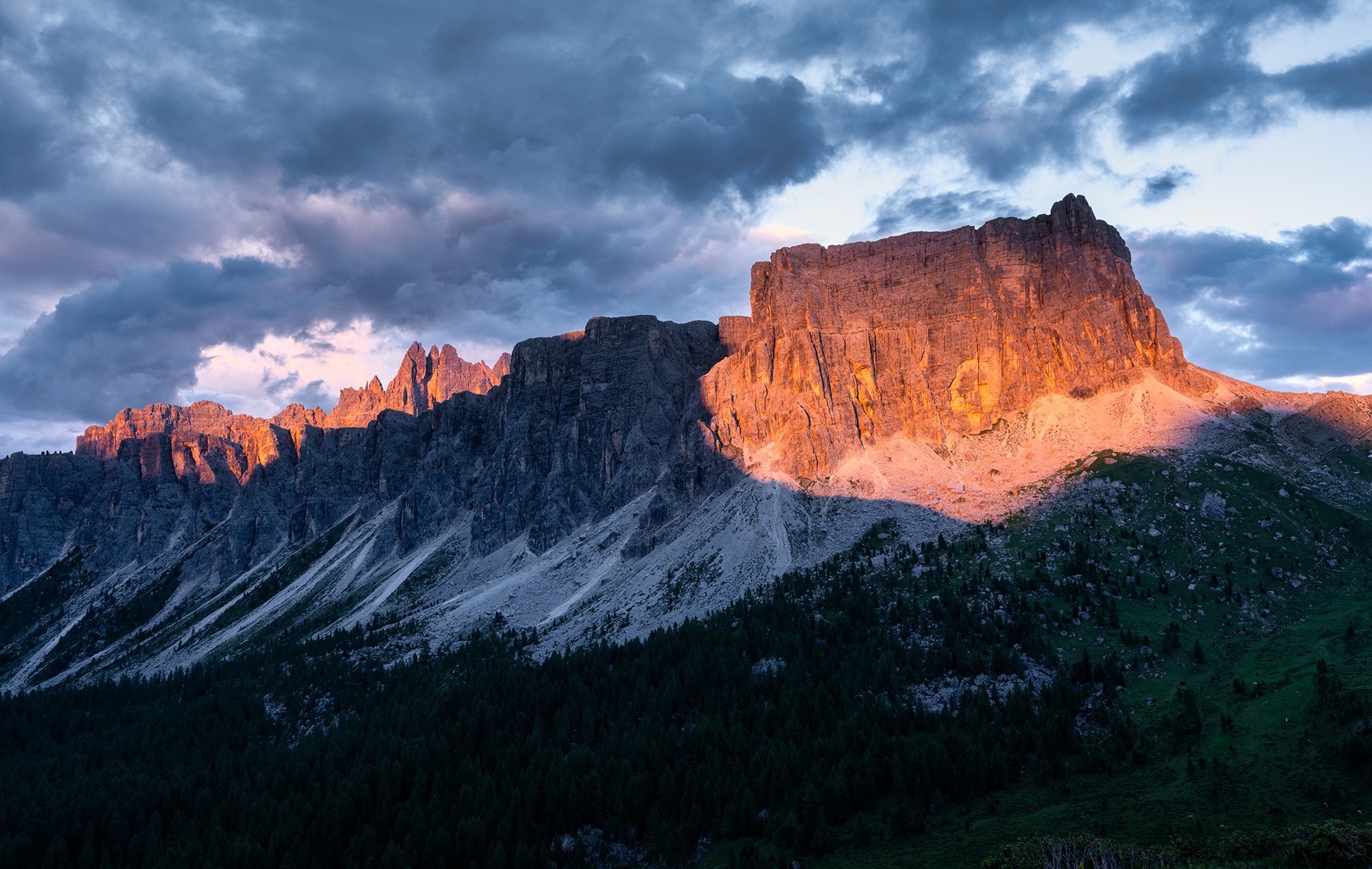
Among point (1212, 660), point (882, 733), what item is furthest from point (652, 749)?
point (1212, 660)

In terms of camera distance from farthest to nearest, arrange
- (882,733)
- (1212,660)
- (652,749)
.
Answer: (1212,660)
(652,749)
(882,733)

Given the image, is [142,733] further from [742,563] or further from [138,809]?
[742,563]

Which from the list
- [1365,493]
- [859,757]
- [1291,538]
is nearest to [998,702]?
[859,757]

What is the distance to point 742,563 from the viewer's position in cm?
17825

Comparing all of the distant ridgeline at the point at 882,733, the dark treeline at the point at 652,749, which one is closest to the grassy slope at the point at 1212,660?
the distant ridgeline at the point at 882,733

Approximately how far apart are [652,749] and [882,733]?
94.4 ft

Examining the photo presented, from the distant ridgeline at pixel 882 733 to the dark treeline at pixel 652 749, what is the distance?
0.42m

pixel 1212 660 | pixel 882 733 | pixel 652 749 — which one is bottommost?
pixel 882 733

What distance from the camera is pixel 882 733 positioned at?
108250 millimetres

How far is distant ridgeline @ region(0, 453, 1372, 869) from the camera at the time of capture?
302ft

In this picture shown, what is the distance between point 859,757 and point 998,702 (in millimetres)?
20383

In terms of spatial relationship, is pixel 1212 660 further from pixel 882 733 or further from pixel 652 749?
pixel 652 749

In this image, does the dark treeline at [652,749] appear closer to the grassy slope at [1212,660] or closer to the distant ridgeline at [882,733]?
the distant ridgeline at [882,733]

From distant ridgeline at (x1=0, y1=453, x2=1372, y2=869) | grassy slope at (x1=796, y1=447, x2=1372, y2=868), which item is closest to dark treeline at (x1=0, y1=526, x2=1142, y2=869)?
distant ridgeline at (x1=0, y1=453, x2=1372, y2=869)
